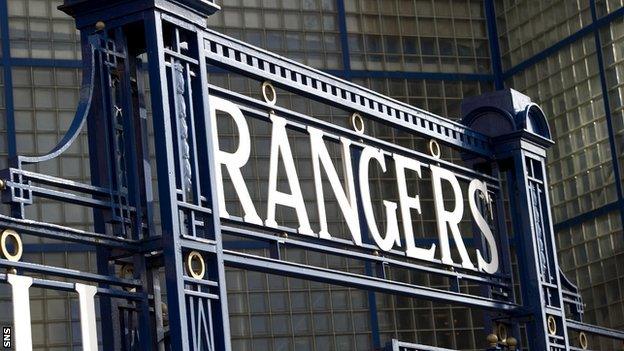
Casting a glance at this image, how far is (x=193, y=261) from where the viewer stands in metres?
10.7

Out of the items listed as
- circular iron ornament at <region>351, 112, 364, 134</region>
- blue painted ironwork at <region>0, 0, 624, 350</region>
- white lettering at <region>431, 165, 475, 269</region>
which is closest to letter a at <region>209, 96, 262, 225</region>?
blue painted ironwork at <region>0, 0, 624, 350</region>

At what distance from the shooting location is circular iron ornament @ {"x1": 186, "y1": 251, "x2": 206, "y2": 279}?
10625 millimetres

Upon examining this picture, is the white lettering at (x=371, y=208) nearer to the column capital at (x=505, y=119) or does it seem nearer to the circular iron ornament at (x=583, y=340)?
the column capital at (x=505, y=119)

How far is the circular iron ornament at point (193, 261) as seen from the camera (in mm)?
10625

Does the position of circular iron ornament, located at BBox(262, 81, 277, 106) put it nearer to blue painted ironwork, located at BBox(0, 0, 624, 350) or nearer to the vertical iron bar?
blue painted ironwork, located at BBox(0, 0, 624, 350)

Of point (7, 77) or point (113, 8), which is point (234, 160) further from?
point (7, 77)

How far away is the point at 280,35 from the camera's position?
24891 mm

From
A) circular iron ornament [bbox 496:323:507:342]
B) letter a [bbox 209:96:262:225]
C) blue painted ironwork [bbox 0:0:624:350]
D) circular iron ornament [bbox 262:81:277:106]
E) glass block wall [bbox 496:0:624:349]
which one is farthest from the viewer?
glass block wall [bbox 496:0:624:349]

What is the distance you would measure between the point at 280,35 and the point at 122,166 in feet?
46.7

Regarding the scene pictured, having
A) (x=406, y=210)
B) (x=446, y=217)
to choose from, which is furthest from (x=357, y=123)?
(x=446, y=217)

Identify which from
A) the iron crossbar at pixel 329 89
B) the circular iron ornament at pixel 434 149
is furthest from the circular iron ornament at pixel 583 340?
the circular iron ornament at pixel 434 149

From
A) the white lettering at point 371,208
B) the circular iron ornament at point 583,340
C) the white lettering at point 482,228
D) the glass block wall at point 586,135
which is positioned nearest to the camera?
the white lettering at point 371,208

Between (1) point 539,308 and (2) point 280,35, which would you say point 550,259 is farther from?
(2) point 280,35


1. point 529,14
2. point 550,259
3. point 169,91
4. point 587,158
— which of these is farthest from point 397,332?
point 169,91
